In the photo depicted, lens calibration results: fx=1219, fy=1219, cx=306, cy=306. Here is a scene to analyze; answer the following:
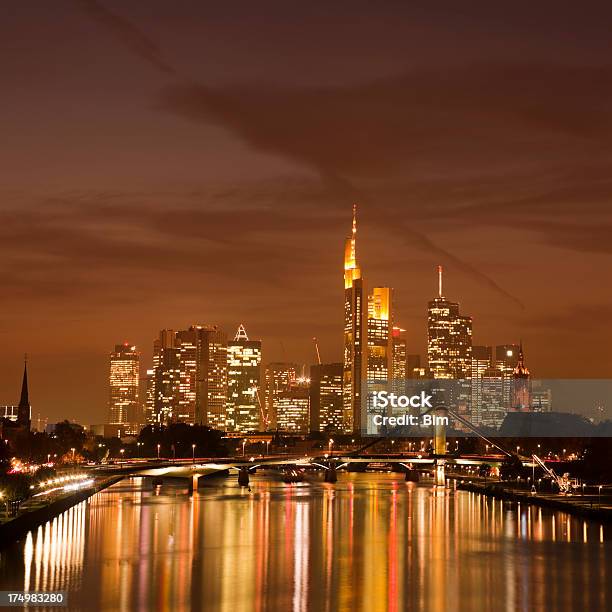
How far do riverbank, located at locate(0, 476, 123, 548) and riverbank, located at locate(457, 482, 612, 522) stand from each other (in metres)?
38.8

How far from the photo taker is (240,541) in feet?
240

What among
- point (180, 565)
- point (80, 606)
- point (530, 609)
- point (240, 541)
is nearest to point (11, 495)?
point (240, 541)

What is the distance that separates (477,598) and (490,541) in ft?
82.5

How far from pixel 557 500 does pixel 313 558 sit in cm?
4750

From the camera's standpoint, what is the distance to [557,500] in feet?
350

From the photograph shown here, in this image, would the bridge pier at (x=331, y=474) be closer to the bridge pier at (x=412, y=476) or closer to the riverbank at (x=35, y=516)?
the bridge pier at (x=412, y=476)

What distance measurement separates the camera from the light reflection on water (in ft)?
163

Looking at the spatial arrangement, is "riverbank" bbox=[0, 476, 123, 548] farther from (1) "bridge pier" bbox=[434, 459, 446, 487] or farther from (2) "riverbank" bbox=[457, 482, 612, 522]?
(1) "bridge pier" bbox=[434, 459, 446, 487]

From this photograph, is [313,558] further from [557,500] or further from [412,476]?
[412,476]

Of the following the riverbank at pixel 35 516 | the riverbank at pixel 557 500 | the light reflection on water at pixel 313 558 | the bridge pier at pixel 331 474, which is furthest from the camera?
the bridge pier at pixel 331 474

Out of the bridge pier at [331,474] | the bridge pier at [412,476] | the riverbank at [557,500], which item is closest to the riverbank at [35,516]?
the riverbank at [557,500]

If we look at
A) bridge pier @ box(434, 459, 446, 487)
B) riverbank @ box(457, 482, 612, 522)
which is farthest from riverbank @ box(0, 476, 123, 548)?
bridge pier @ box(434, 459, 446, 487)

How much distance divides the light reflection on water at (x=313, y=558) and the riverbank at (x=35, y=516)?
2.71ft

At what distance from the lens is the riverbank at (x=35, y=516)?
65.4 metres
